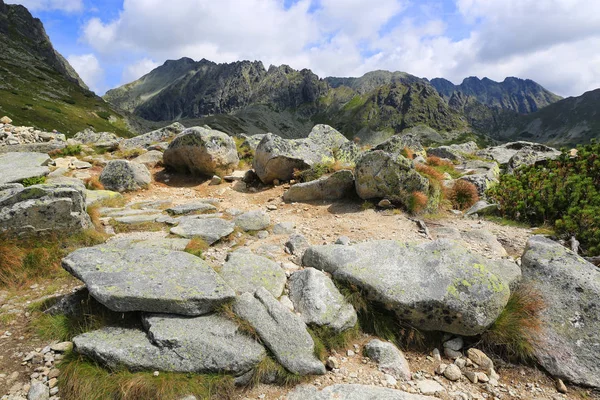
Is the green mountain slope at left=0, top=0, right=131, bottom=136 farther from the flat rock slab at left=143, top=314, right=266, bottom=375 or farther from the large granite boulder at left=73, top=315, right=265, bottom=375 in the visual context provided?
the flat rock slab at left=143, top=314, right=266, bottom=375

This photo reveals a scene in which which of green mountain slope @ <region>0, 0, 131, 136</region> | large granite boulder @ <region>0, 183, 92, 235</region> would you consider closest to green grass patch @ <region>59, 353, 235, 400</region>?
large granite boulder @ <region>0, 183, 92, 235</region>

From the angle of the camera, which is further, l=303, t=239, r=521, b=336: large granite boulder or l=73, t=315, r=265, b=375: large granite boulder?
l=303, t=239, r=521, b=336: large granite boulder

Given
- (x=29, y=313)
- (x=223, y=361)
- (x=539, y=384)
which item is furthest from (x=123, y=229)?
(x=539, y=384)

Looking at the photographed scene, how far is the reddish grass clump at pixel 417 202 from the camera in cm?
1304

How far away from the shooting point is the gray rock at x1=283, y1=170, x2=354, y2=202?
48.9ft

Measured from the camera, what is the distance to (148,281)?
6.30m

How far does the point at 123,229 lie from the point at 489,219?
14.1m

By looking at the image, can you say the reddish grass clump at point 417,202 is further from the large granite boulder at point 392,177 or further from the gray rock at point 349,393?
the gray rock at point 349,393

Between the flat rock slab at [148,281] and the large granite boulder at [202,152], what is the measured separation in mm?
11507

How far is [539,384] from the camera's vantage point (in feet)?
19.2

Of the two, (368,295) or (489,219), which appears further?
(489,219)

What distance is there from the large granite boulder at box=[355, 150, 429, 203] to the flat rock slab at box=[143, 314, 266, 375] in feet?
30.9

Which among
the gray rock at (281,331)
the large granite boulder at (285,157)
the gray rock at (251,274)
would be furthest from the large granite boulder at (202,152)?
the gray rock at (281,331)

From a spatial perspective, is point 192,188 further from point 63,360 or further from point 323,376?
point 323,376
